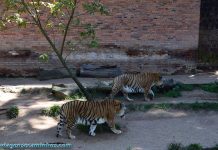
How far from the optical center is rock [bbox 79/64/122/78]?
51.8 feet

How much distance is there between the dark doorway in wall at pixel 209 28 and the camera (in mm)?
18094

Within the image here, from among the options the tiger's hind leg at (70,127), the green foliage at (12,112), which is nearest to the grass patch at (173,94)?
the tiger's hind leg at (70,127)

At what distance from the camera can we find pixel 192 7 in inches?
650

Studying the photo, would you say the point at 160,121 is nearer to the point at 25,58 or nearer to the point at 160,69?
the point at 160,69

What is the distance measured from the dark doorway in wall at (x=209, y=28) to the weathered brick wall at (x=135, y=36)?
1476 mm

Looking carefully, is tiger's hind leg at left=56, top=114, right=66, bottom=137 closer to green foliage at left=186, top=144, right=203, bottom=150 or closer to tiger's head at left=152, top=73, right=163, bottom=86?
green foliage at left=186, top=144, right=203, bottom=150

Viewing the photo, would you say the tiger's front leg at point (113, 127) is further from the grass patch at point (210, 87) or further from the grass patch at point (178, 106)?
the grass patch at point (210, 87)

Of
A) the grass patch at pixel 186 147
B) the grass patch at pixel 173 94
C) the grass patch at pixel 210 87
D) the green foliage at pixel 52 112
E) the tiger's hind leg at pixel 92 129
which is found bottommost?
the grass patch at pixel 186 147

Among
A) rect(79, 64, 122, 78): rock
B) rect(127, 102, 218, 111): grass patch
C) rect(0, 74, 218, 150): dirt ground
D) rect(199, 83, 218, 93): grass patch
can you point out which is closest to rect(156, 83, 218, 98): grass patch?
→ rect(199, 83, 218, 93): grass patch

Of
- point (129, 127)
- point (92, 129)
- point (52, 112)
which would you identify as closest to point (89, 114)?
point (92, 129)

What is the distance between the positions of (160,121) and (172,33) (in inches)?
193

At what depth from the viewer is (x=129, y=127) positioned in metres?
12.0

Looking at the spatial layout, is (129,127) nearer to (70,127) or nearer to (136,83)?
(70,127)

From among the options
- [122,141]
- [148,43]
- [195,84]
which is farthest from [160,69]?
[122,141]
